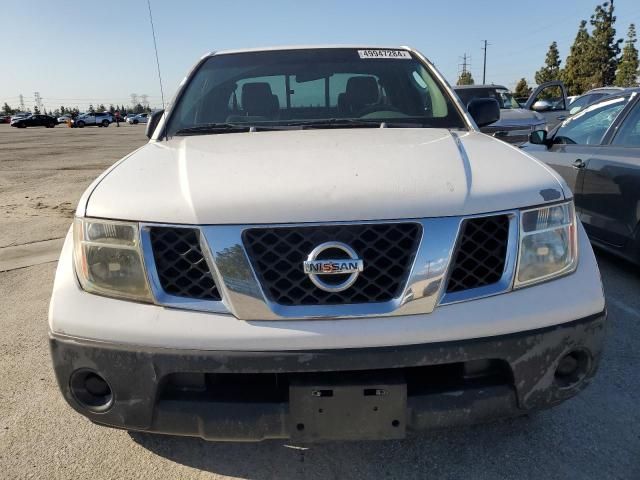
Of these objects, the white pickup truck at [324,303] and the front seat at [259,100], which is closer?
the white pickup truck at [324,303]

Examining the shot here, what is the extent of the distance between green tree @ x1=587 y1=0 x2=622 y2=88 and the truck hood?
46.4 metres

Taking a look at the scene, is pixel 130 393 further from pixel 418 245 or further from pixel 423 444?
pixel 423 444

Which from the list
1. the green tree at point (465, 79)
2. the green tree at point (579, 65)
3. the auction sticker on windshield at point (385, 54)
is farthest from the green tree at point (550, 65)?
the auction sticker on windshield at point (385, 54)

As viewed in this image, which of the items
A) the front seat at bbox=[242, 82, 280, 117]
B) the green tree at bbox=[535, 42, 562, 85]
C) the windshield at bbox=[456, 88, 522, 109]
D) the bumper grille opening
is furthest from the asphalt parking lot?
the green tree at bbox=[535, 42, 562, 85]

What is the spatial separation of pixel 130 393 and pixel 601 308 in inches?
65.0

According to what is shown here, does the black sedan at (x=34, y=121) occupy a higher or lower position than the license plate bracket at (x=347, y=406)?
lower

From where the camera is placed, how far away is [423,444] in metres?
2.25

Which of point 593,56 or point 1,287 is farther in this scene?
point 593,56

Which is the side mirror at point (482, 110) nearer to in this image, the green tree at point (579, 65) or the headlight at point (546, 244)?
the headlight at point (546, 244)

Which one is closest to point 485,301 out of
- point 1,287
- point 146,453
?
point 146,453

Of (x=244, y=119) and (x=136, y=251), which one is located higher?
(x=244, y=119)

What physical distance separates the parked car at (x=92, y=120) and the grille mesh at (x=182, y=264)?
64.8 m

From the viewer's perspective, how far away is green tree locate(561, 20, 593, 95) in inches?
1698

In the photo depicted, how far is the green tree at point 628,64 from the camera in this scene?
129 ft
